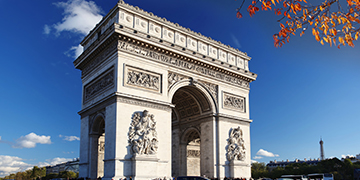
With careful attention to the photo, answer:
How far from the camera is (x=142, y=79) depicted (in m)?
23.1

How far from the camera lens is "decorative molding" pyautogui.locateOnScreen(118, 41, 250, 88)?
75.3ft

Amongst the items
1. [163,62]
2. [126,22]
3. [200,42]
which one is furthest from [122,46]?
[200,42]

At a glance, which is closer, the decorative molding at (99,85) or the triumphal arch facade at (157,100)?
the triumphal arch facade at (157,100)

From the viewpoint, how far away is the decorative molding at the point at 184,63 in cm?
2294

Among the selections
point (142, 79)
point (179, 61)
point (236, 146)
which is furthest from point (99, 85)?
point (236, 146)

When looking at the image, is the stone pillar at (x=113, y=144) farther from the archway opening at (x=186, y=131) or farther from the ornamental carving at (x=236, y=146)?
the ornamental carving at (x=236, y=146)

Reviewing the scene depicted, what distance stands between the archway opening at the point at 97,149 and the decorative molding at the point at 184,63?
5793mm

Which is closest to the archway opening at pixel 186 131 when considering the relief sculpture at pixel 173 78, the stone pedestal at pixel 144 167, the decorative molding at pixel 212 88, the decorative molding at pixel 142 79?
the decorative molding at pixel 212 88

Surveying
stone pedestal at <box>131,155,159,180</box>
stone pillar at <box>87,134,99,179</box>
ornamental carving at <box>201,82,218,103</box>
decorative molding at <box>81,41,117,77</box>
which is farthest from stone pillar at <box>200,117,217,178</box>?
decorative molding at <box>81,41,117,77</box>

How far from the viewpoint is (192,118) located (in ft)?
96.8

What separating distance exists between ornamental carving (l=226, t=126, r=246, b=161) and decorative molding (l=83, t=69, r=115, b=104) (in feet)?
37.4

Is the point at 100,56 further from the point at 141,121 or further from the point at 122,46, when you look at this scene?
the point at 141,121

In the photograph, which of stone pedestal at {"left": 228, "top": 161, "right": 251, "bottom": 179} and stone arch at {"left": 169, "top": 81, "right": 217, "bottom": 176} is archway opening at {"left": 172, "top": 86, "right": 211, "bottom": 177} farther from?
stone pedestal at {"left": 228, "top": 161, "right": 251, "bottom": 179}

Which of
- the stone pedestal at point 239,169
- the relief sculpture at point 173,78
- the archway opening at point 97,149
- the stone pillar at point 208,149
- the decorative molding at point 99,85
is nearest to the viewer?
the decorative molding at point 99,85
